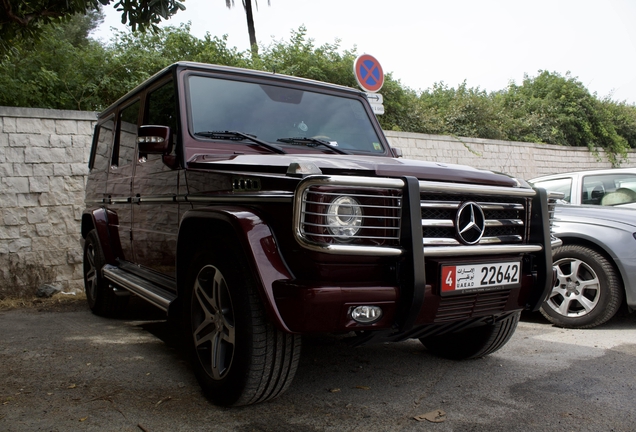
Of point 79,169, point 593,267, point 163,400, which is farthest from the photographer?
point 79,169

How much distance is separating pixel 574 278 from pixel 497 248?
252 centimetres

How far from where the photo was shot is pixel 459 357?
3.93m

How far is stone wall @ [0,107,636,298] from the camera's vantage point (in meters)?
6.40


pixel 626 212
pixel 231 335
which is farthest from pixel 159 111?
pixel 626 212

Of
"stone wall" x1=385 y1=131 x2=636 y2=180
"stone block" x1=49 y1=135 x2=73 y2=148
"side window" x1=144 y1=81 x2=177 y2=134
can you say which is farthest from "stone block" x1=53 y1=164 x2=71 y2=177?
"stone wall" x1=385 y1=131 x2=636 y2=180

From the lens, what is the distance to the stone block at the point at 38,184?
21.5 feet

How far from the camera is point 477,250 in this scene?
276 cm

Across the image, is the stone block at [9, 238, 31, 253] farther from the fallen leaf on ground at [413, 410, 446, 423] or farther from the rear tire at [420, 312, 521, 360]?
the fallen leaf on ground at [413, 410, 446, 423]

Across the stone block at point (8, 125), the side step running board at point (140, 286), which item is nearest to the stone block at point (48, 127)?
the stone block at point (8, 125)

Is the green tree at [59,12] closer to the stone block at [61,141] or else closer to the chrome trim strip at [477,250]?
the stone block at [61,141]

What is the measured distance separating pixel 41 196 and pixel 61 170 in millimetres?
388

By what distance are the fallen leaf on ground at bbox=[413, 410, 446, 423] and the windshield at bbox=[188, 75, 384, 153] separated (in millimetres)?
1873

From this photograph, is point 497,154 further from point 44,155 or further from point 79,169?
point 44,155

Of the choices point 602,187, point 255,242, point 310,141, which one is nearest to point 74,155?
point 310,141
